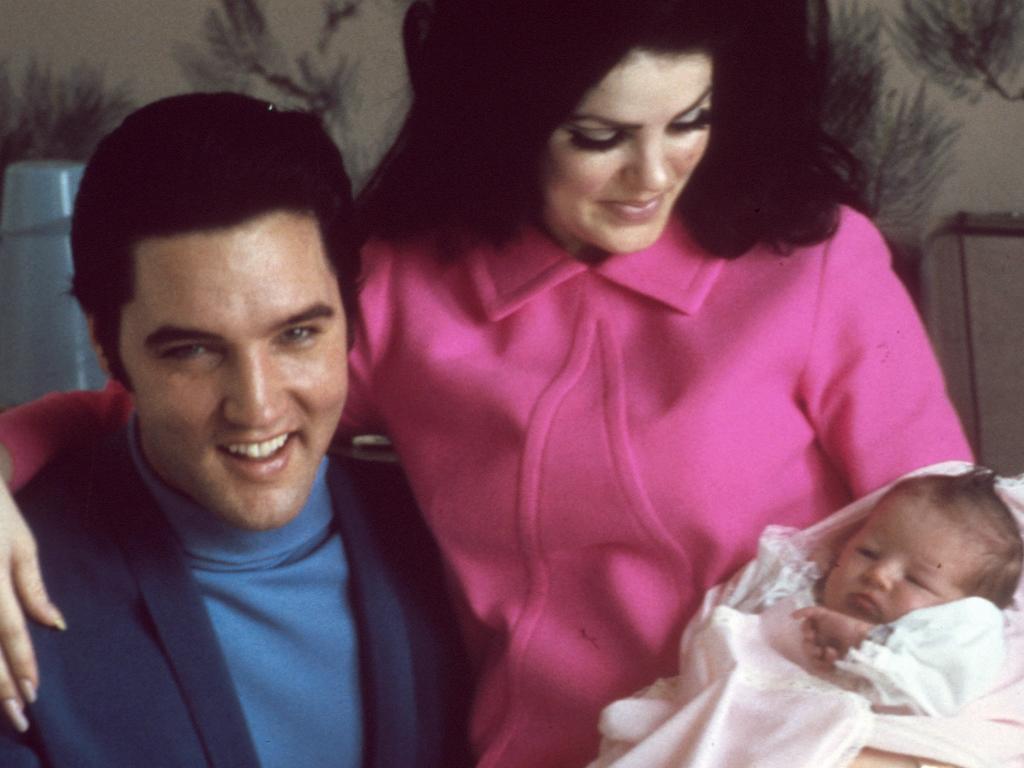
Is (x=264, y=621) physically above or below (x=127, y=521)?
below

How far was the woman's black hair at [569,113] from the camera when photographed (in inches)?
47.2

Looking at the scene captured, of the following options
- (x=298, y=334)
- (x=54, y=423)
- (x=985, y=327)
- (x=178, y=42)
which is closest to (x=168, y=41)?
(x=178, y=42)

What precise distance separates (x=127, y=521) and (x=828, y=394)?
2.28ft

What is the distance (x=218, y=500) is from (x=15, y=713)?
10.0 inches

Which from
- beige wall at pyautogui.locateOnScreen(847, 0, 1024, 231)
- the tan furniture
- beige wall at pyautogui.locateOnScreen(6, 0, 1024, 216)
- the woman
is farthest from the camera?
beige wall at pyautogui.locateOnScreen(6, 0, 1024, 216)

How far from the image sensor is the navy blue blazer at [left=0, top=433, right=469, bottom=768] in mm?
1236

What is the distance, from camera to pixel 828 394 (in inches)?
53.0

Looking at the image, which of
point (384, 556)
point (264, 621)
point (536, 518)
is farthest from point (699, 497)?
point (264, 621)

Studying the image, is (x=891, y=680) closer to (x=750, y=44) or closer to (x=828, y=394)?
(x=828, y=394)

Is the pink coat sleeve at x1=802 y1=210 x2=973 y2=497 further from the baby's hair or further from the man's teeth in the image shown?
the man's teeth

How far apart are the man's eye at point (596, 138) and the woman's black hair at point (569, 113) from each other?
0.03 meters

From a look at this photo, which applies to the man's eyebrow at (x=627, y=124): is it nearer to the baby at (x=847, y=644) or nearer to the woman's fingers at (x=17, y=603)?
the baby at (x=847, y=644)

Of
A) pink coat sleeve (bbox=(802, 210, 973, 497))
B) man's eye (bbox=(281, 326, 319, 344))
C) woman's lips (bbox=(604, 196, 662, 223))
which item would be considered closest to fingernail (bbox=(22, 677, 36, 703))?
man's eye (bbox=(281, 326, 319, 344))

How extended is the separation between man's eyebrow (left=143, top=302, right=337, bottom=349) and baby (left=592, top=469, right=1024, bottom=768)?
1.52 feet
